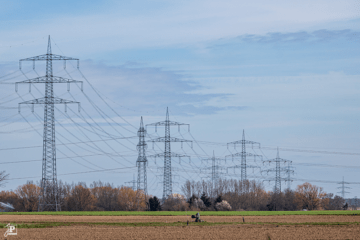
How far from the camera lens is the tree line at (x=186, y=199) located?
368ft

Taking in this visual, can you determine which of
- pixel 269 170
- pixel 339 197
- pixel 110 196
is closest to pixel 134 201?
pixel 110 196

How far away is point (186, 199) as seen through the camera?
126 metres

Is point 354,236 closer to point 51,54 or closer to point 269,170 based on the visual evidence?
point 51,54

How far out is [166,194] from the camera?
89000 millimetres

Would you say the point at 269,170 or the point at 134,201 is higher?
the point at 269,170

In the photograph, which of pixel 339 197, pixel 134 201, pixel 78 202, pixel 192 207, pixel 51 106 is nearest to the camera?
pixel 51 106

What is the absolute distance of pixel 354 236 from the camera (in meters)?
38.9

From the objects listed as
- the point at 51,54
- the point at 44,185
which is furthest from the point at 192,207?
the point at 51,54

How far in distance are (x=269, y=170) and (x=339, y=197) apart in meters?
56.8

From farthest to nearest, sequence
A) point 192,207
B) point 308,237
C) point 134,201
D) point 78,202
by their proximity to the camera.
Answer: point 134,201 → point 78,202 → point 192,207 → point 308,237

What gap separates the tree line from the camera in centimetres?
11225

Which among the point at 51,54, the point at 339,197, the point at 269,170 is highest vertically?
the point at 51,54

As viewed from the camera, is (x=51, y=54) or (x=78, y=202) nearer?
(x=51, y=54)

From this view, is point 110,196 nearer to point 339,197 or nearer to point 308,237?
point 339,197
